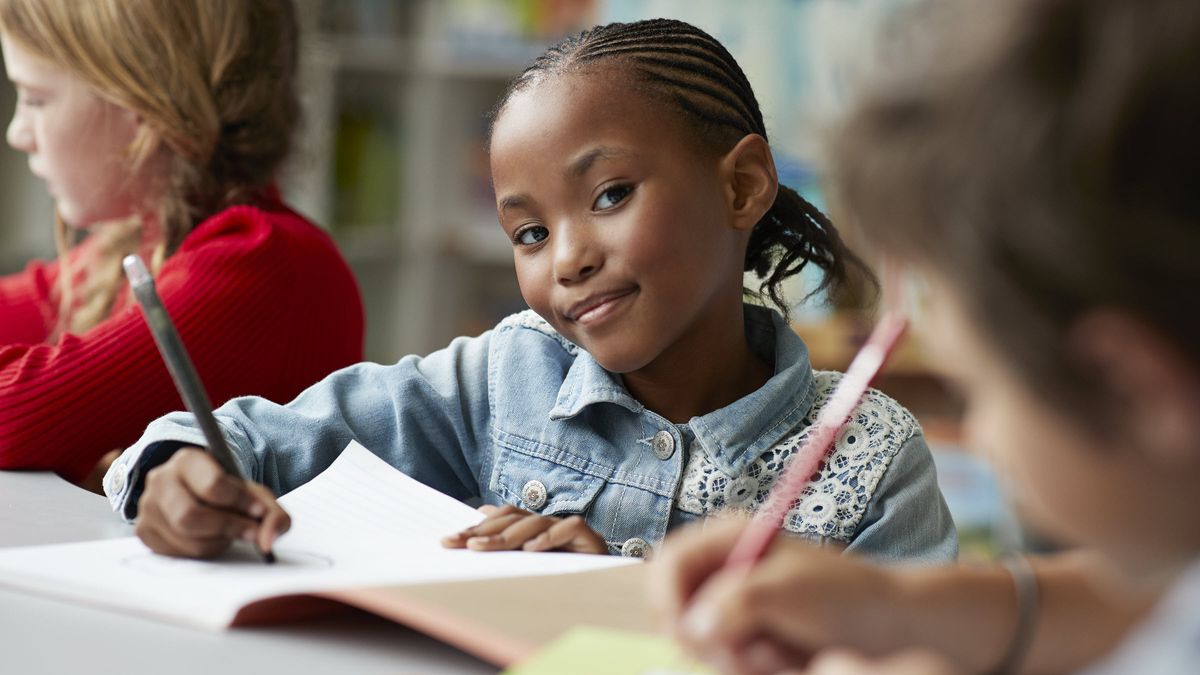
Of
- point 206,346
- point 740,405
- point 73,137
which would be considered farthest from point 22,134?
point 740,405

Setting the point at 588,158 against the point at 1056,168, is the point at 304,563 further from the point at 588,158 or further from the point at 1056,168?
the point at 1056,168

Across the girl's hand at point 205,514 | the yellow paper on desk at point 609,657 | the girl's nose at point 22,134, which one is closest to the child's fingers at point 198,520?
the girl's hand at point 205,514

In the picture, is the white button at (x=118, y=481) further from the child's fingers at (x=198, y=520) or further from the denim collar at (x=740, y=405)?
the denim collar at (x=740, y=405)

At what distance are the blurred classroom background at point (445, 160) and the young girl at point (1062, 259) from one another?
67.2 inches

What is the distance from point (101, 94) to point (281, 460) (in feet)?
1.77

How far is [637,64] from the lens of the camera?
930 mm

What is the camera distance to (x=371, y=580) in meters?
0.65

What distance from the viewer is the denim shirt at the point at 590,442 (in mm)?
890

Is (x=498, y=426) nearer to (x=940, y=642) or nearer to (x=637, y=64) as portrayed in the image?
(x=637, y=64)

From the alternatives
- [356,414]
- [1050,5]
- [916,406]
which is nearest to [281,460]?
[356,414]

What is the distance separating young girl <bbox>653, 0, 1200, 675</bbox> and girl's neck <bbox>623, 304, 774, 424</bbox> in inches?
18.5

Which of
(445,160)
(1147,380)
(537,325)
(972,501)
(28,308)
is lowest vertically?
(972,501)

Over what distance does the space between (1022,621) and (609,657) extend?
179 mm

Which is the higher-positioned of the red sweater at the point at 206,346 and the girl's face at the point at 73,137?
the girl's face at the point at 73,137
